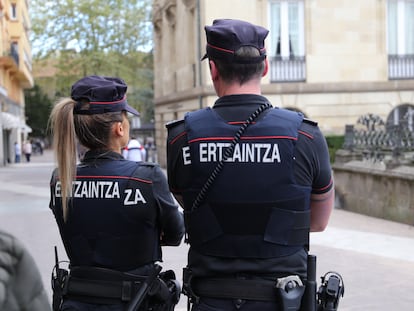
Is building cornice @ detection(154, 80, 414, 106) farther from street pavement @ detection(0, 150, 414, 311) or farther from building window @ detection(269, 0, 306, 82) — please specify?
street pavement @ detection(0, 150, 414, 311)

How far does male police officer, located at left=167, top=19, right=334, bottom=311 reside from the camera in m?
2.84

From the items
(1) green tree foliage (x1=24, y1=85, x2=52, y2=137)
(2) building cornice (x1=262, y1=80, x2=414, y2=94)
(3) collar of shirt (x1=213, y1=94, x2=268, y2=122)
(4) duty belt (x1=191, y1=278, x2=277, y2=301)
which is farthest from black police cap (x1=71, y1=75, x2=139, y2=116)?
(1) green tree foliage (x1=24, y1=85, x2=52, y2=137)

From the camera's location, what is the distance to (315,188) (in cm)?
299

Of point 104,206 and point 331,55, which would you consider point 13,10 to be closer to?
point 331,55

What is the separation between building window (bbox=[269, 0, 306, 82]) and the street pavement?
A: 10.9 m

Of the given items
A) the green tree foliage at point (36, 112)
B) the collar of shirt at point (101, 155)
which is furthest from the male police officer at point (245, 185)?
the green tree foliage at point (36, 112)

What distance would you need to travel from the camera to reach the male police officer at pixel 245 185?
2.84 metres

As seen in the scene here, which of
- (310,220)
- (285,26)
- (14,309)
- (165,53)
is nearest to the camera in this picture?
(14,309)

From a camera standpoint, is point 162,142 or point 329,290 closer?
point 329,290

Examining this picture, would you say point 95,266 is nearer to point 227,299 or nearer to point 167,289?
point 167,289

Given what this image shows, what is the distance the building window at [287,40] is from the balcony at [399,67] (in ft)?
10.6

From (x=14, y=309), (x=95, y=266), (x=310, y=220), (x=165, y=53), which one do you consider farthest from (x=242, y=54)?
(x=165, y=53)

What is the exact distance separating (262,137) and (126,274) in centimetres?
97

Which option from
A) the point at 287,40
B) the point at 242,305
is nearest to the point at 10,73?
the point at 287,40
